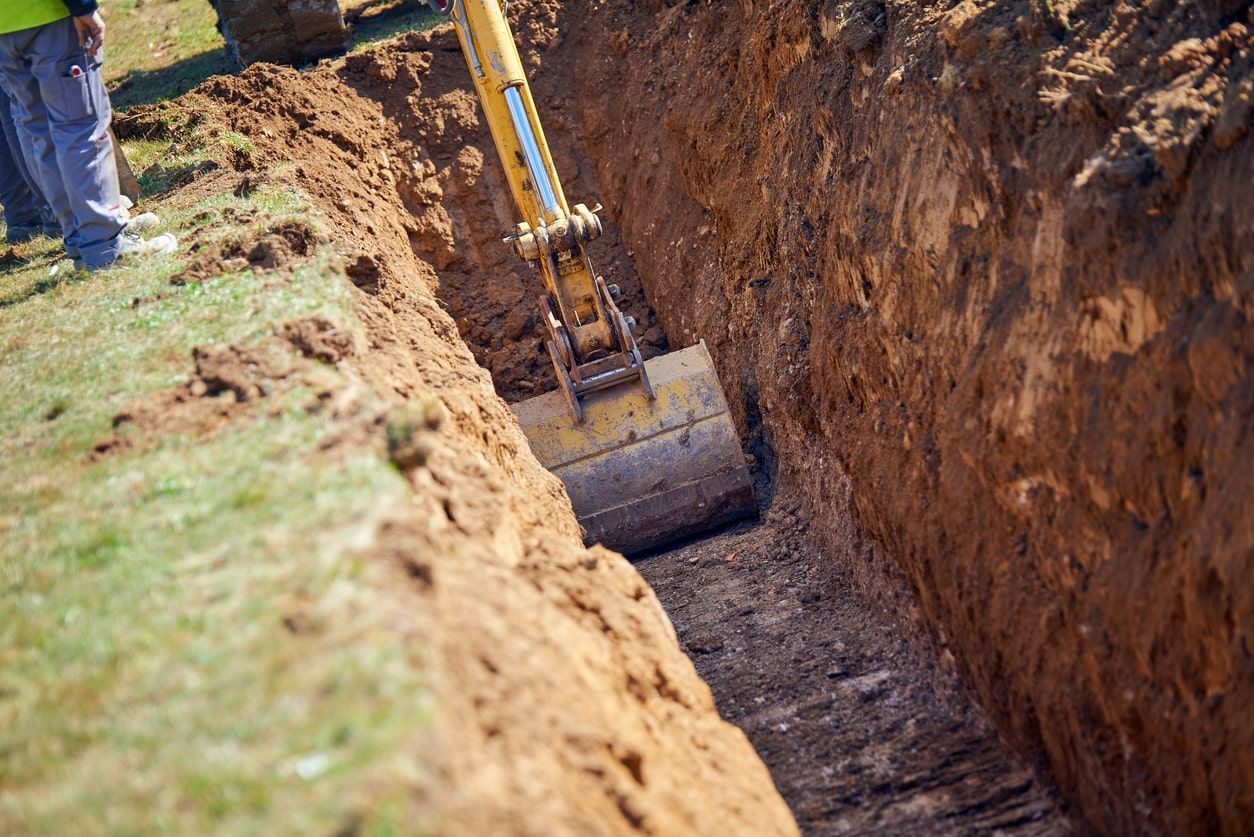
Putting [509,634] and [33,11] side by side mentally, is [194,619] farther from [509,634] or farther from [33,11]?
[33,11]

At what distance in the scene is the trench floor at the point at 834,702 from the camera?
503 centimetres

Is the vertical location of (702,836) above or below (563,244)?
below

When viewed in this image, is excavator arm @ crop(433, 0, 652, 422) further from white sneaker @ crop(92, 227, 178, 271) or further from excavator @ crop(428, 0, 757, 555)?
white sneaker @ crop(92, 227, 178, 271)

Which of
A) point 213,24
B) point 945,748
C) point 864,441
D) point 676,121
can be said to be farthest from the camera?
point 213,24

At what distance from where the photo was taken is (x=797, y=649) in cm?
654

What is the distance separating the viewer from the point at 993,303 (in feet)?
18.1

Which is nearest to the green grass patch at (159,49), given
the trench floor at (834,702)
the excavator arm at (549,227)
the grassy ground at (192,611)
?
the excavator arm at (549,227)

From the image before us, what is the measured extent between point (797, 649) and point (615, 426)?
232 centimetres

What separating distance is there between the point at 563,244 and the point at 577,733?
476cm

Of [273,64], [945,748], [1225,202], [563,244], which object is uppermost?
[273,64]

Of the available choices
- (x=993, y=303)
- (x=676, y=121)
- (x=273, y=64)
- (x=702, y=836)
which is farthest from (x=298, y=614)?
(x=273, y=64)

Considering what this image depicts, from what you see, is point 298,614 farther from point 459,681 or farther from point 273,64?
point 273,64

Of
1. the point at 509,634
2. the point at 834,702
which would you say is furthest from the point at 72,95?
the point at 834,702

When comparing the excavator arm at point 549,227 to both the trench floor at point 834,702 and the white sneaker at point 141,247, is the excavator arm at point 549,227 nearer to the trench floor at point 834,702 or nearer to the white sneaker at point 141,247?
the trench floor at point 834,702
